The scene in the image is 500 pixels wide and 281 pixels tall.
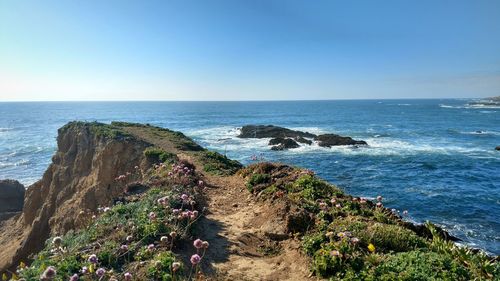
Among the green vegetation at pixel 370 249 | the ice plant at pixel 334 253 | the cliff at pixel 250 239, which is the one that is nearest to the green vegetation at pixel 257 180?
the cliff at pixel 250 239

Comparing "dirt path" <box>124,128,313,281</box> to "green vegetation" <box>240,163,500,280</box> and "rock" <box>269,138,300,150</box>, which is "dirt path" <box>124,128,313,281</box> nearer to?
"green vegetation" <box>240,163,500,280</box>

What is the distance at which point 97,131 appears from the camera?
24.8m

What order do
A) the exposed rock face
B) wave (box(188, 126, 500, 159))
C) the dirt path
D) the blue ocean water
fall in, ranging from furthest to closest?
wave (box(188, 126, 500, 159)) → the exposed rock face → the blue ocean water → the dirt path

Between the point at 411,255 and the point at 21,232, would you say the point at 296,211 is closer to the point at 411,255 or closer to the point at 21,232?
the point at 411,255

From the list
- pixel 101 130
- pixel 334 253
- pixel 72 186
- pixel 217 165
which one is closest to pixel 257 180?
pixel 217 165

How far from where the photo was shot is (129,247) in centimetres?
658

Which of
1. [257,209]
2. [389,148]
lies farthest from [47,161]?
[389,148]

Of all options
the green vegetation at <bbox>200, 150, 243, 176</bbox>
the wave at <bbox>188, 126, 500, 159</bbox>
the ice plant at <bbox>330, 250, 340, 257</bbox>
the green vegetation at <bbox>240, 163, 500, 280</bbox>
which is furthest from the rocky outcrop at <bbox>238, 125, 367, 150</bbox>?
the ice plant at <bbox>330, 250, 340, 257</bbox>

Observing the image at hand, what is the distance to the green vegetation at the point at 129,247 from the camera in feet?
18.2

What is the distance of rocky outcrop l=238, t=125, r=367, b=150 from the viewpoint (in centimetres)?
4544

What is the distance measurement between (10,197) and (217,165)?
2517 cm

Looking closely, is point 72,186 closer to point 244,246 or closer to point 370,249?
point 244,246

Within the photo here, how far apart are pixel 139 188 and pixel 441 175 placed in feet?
88.9

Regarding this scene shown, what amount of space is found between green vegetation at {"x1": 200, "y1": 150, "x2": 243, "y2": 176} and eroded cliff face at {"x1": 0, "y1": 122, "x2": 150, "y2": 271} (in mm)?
3456
